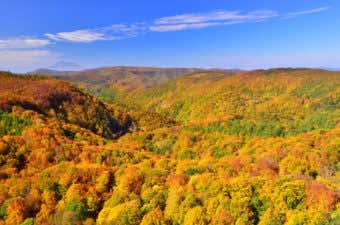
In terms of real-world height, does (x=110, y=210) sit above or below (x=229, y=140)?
above

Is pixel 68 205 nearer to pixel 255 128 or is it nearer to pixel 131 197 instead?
pixel 131 197

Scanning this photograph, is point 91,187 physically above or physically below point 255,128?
above

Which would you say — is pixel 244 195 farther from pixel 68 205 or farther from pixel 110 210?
pixel 68 205

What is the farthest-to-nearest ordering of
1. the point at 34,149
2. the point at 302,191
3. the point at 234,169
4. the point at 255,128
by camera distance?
1. the point at 255,128
2. the point at 34,149
3. the point at 234,169
4. the point at 302,191

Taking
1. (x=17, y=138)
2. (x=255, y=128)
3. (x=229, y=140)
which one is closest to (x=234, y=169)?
(x=17, y=138)

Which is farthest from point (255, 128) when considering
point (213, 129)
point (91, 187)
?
point (91, 187)

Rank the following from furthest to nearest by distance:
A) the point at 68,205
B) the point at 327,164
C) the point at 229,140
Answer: the point at 229,140, the point at 327,164, the point at 68,205

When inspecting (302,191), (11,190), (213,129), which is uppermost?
(302,191)

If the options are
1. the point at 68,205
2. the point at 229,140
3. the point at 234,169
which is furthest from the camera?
the point at 229,140

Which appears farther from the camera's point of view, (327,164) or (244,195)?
(327,164)
